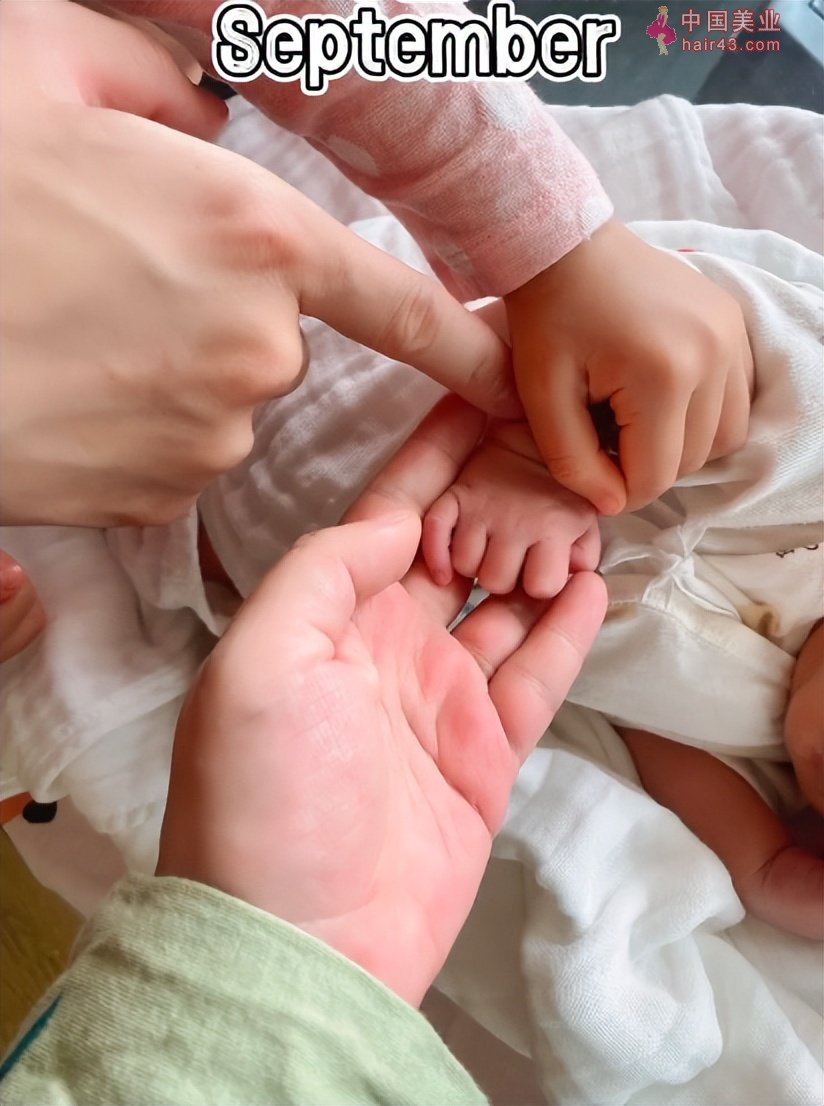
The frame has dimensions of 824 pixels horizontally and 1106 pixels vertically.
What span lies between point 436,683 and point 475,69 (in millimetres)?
318

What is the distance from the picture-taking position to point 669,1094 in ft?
1.83

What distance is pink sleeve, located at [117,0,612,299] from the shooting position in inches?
17.3

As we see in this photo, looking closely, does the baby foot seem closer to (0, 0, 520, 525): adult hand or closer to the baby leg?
the baby leg

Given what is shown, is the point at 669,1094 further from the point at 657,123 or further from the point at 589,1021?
the point at 657,123

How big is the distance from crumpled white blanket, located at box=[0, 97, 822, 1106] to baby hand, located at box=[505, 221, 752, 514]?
11cm

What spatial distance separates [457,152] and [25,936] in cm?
63

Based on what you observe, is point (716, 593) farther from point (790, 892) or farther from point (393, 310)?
point (393, 310)

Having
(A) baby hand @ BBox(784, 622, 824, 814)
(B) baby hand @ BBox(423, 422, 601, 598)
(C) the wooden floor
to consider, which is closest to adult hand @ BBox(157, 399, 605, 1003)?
(B) baby hand @ BBox(423, 422, 601, 598)

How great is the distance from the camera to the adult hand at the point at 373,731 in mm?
349

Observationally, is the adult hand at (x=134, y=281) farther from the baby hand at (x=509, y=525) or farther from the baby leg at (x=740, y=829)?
the baby leg at (x=740, y=829)

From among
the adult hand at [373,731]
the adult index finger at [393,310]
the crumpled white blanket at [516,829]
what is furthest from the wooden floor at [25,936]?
the adult index finger at [393,310]

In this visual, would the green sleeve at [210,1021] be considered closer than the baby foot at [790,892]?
Yes

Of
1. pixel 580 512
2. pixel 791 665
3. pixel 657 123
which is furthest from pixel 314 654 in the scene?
pixel 657 123

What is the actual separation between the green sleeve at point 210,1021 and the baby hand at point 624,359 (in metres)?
0.29
